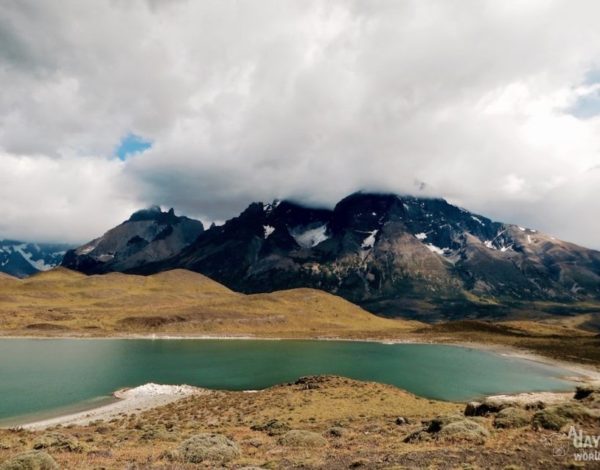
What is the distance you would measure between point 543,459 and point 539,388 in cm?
7530

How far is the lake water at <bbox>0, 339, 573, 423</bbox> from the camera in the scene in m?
74.1

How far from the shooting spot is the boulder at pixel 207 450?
2816 cm

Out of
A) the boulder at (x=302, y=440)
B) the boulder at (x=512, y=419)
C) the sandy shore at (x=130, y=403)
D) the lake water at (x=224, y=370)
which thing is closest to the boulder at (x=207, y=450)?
the boulder at (x=302, y=440)

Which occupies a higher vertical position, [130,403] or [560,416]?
[560,416]

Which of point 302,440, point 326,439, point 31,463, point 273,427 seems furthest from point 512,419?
point 31,463

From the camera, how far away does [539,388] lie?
290 feet

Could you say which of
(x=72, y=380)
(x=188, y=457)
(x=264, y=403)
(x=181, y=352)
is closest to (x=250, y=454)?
(x=188, y=457)

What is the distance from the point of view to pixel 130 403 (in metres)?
64.8

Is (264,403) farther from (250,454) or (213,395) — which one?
(250,454)

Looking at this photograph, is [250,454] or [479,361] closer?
[250,454]

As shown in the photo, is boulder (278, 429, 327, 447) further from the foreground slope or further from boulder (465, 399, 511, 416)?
boulder (465, 399, 511, 416)

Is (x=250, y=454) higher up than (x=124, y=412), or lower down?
higher up

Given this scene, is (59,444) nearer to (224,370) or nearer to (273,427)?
(273,427)

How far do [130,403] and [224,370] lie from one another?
126 ft
